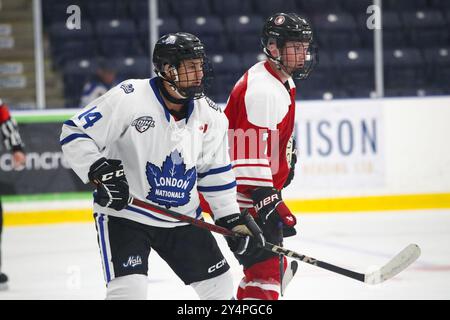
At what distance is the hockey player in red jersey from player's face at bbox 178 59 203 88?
0.35m

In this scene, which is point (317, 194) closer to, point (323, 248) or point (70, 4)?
point (323, 248)

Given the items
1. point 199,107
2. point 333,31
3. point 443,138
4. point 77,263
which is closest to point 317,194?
point 443,138

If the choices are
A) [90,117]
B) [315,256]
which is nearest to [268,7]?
[315,256]

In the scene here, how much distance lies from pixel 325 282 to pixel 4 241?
256 cm

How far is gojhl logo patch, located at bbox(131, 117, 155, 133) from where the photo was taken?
9.64ft

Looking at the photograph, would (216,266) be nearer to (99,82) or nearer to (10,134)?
(10,134)

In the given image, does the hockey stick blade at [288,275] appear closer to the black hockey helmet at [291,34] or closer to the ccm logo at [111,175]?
the black hockey helmet at [291,34]

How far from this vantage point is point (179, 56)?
3.01 metres

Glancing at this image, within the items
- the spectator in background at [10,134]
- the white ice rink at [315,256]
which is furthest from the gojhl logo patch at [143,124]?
the spectator in background at [10,134]

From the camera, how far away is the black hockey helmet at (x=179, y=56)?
2994 mm

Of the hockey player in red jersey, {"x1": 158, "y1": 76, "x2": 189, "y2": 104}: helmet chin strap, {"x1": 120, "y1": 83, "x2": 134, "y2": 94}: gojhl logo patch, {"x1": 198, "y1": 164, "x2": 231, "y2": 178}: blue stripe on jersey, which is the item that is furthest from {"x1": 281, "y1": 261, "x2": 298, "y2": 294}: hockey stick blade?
{"x1": 120, "y1": 83, "x2": 134, "y2": 94}: gojhl logo patch

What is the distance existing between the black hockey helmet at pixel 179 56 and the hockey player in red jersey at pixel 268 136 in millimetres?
330

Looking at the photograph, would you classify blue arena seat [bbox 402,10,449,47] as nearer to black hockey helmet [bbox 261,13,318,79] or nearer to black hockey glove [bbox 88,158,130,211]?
black hockey helmet [bbox 261,13,318,79]

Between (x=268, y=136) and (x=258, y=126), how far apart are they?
1.9 inches
